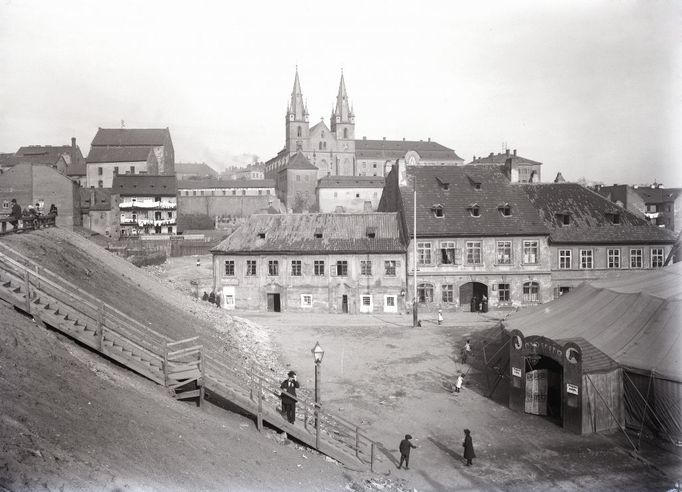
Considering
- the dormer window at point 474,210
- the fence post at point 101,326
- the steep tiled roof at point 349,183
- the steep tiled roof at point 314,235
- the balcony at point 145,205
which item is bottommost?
the fence post at point 101,326

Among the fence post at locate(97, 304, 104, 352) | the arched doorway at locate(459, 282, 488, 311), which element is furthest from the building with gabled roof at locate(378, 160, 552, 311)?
the fence post at locate(97, 304, 104, 352)

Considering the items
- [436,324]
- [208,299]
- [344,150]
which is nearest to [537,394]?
[436,324]

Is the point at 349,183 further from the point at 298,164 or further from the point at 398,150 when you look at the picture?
the point at 398,150

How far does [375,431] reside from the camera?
58.5ft

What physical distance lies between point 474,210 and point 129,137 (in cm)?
9400

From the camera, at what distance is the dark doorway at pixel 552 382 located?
766 inches

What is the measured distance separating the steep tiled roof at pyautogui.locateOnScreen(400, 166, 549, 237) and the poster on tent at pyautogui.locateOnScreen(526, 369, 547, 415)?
67.8 ft

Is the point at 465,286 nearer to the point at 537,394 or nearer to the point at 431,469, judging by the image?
the point at 537,394

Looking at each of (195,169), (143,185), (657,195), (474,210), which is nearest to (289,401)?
(474,210)

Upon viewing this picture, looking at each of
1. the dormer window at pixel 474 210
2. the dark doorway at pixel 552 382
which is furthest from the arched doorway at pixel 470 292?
the dark doorway at pixel 552 382

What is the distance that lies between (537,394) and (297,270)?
23759 millimetres

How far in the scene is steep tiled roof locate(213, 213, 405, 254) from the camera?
40062mm

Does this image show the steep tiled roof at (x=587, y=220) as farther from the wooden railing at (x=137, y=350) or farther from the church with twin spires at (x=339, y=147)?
the church with twin spires at (x=339, y=147)

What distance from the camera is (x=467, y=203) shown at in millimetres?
42125
